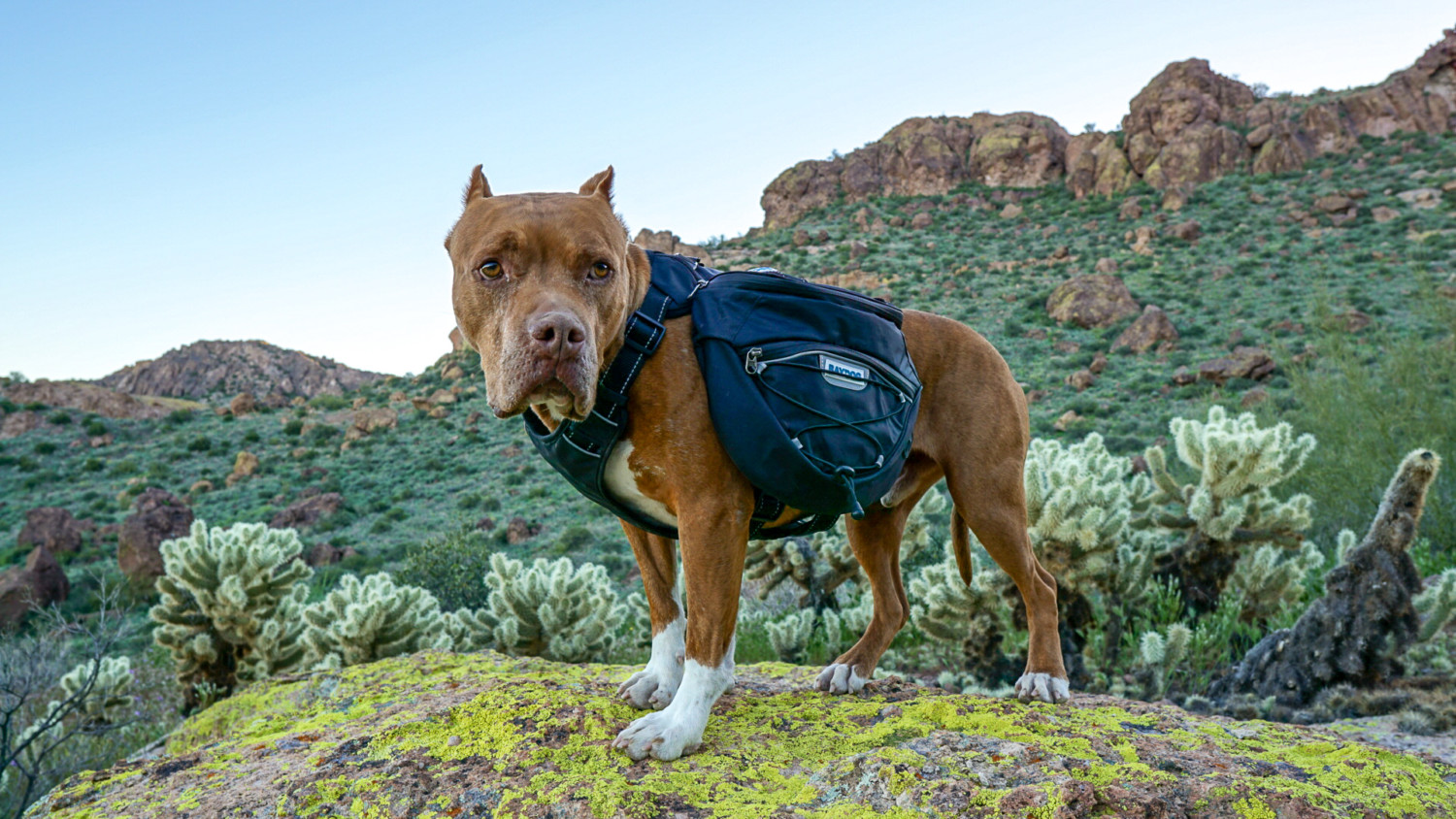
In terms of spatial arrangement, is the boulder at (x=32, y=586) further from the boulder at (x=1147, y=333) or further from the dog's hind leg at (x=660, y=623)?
the boulder at (x=1147, y=333)

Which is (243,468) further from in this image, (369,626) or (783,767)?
(783,767)

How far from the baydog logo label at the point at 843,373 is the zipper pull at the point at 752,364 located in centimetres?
27

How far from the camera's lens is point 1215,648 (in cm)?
577

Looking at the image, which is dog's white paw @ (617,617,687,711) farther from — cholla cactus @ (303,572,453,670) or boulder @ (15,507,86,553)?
boulder @ (15,507,86,553)

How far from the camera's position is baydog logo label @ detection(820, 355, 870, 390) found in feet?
9.68

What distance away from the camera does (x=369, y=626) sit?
237 inches

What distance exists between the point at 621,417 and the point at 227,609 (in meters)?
5.60

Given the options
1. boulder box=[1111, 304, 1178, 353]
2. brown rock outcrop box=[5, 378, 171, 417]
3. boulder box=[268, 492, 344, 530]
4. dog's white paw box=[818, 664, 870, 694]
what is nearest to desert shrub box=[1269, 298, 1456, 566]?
dog's white paw box=[818, 664, 870, 694]

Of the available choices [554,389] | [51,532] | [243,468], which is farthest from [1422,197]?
[51,532]

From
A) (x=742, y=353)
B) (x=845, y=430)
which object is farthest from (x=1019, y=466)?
(x=742, y=353)

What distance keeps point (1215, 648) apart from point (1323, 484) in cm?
538

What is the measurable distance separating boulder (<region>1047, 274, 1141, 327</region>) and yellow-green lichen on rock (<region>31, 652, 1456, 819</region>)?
27.1 metres

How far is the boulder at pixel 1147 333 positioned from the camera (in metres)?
25.1

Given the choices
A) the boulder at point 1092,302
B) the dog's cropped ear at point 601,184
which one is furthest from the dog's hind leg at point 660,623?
the boulder at point 1092,302
